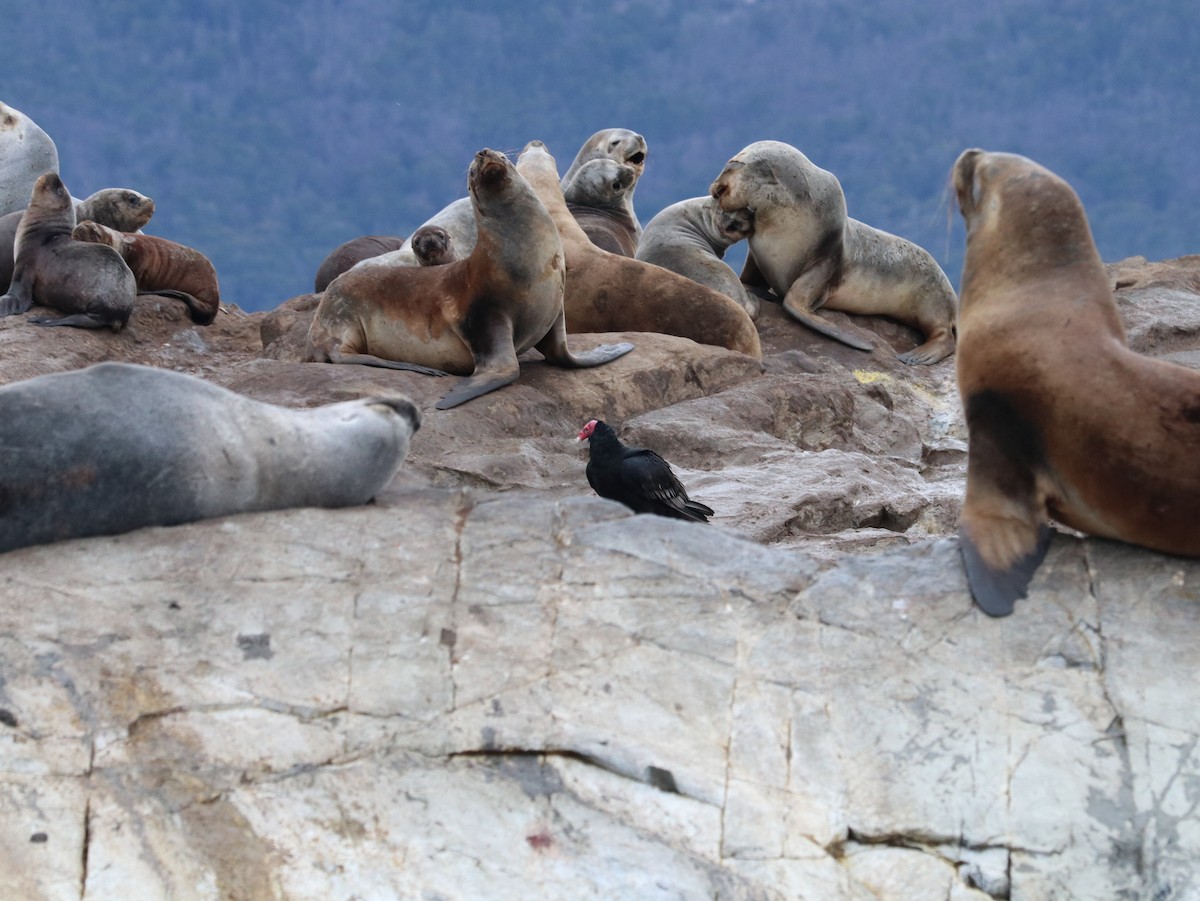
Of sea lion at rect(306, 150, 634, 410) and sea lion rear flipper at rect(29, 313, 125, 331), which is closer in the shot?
sea lion at rect(306, 150, 634, 410)

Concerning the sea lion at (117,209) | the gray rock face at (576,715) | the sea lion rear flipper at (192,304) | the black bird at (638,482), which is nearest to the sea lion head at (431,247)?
the sea lion rear flipper at (192,304)

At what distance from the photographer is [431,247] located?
976cm

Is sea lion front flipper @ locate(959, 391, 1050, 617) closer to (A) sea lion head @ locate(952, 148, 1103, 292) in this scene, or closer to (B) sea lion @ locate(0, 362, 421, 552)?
(A) sea lion head @ locate(952, 148, 1103, 292)

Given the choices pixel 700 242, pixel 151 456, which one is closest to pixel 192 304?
pixel 700 242

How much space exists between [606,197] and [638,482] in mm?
7554

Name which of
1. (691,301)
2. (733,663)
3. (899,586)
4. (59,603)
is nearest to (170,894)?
(59,603)

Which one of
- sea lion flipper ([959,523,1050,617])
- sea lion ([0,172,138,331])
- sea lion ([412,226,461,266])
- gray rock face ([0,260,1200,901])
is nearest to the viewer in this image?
gray rock face ([0,260,1200,901])

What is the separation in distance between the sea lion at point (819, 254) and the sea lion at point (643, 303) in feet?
4.81

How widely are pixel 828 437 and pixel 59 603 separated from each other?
200 inches

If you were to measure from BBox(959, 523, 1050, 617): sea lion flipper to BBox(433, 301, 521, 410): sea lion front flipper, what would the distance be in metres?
4.21

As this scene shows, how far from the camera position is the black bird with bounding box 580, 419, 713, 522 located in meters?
5.64

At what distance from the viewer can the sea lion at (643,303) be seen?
9961 mm

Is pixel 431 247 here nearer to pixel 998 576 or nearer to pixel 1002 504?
pixel 1002 504

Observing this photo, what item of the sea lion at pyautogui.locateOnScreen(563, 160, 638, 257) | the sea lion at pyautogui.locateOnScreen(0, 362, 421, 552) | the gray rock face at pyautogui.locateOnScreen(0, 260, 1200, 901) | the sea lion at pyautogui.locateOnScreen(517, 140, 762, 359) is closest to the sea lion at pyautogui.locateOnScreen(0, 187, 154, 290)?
the sea lion at pyautogui.locateOnScreen(563, 160, 638, 257)
